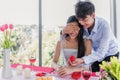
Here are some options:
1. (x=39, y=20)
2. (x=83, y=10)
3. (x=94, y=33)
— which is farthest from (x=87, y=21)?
(x=39, y=20)

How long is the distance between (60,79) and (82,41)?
570mm

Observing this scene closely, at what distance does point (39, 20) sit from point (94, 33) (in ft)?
5.02

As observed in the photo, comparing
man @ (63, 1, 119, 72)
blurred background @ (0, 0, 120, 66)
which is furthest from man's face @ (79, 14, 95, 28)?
blurred background @ (0, 0, 120, 66)

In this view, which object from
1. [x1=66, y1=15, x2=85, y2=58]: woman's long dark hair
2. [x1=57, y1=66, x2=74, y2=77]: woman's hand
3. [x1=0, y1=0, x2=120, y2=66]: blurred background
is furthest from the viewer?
[x1=0, y1=0, x2=120, y2=66]: blurred background

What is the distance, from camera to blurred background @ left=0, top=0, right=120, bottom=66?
11.5 feet

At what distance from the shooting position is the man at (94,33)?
2014mm

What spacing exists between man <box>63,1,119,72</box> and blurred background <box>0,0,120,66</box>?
4.53ft

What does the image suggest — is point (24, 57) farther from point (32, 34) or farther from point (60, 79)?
point (60, 79)

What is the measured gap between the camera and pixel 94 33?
223cm

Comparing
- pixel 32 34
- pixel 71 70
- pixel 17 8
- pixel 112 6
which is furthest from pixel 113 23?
pixel 71 70

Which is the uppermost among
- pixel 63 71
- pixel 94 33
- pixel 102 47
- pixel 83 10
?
pixel 83 10

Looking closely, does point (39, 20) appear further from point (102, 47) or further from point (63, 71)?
point (63, 71)

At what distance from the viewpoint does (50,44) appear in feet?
12.6

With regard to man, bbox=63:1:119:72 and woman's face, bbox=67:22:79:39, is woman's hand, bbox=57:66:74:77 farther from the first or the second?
woman's face, bbox=67:22:79:39
